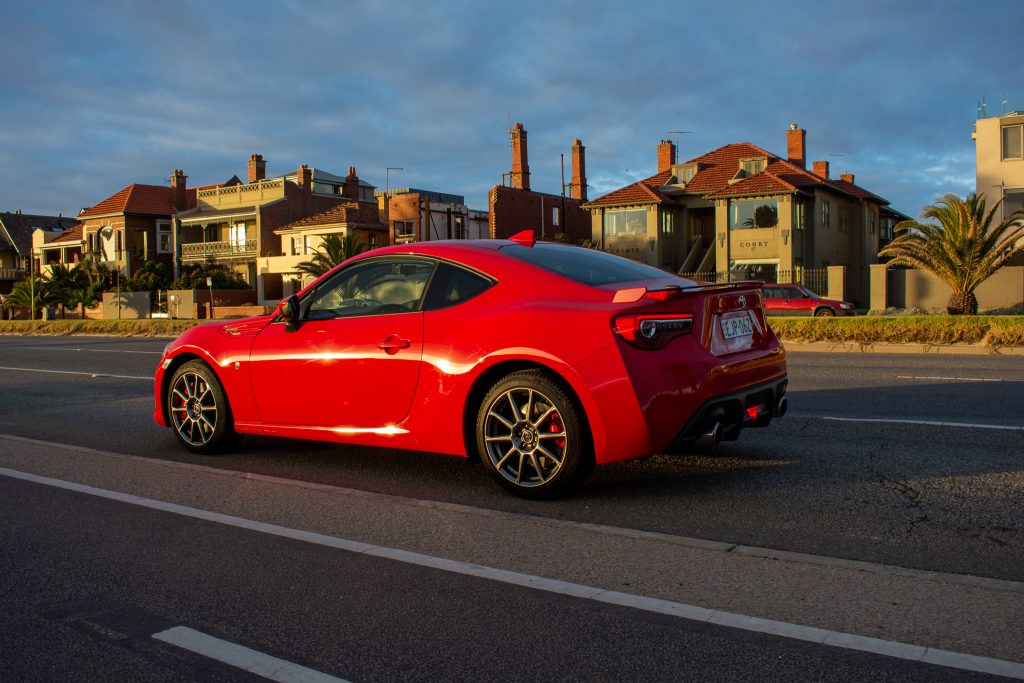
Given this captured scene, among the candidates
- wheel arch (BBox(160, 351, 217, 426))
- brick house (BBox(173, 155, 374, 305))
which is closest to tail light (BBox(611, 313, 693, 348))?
wheel arch (BBox(160, 351, 217, 426))

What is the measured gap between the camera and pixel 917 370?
1225 cm

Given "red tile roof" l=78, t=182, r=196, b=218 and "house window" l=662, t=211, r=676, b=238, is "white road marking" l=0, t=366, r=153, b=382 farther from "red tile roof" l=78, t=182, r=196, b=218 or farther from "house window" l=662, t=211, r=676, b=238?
"red tile roof" l=78, t=182, r=196, b=218

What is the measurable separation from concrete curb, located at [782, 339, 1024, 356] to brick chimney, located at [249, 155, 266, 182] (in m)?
58.6

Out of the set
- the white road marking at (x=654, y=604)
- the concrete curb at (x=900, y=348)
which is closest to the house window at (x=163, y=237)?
the concrete curb at (x=900, y=348)

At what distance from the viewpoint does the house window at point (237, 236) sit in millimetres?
64250

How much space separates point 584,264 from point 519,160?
57.3 metres

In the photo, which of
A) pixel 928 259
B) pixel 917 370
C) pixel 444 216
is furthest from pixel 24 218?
pixel 917 370

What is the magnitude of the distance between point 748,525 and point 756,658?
166 centimetres

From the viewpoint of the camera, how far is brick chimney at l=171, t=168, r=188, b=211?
73.8 metres

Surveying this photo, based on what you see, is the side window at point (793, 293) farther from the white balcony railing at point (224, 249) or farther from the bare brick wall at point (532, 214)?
the white balcony railing at point (224, 249)

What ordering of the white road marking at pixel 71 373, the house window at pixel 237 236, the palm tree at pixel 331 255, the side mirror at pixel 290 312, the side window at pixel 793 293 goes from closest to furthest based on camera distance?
the side mirror at pixel 290 312 → the white road marking at pixel 71 373 → the side window at pixel 793 293 → the palm tree at pixel 331 255 → the house window at pixel 237 236

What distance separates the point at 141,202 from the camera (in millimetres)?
71562

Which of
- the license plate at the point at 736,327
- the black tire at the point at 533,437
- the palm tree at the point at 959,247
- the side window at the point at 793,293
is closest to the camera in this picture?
the black tire at the point at 533,437

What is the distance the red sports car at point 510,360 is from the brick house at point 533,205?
1922 inches
